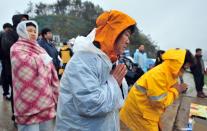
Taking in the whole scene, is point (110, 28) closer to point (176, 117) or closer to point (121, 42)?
point (121, 42)

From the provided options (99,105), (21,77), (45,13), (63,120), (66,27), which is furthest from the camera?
(45,13)

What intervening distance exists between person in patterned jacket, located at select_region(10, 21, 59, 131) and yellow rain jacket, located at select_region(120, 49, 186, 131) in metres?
0.89

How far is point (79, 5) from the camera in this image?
1500 inches

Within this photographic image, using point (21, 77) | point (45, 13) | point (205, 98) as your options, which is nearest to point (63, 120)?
point (21, 77)

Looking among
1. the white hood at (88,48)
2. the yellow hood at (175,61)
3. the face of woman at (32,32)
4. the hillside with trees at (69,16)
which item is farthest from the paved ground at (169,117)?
the hillside with trees at (69,16)

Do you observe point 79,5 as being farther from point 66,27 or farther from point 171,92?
point 171,92

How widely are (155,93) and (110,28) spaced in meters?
1.38

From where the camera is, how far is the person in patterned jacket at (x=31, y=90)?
321 cm

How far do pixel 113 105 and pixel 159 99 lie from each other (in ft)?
4.52

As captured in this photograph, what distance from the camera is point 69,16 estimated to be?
121 ft

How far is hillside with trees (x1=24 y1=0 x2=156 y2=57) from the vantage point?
31484mm

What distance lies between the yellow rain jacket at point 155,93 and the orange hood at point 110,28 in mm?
1300

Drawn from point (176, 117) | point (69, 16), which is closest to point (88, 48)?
point (176, 117)

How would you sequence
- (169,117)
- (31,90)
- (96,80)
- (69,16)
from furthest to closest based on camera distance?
1. (69,16)
2. (169,117)
3. (31,90)
4. (96,80)
